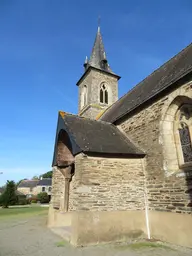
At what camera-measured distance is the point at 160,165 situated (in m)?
6.86

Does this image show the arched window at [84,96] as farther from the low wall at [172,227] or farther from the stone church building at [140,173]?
the low wall at [172,227]

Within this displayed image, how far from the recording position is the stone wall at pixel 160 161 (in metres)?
5.88

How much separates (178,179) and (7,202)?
30.7 meters

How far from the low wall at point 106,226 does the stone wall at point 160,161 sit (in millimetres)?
931

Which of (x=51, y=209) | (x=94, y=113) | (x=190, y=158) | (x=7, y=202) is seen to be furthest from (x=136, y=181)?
(x=7, y=202)

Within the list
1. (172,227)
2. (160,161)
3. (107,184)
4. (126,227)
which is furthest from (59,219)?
(160,161)

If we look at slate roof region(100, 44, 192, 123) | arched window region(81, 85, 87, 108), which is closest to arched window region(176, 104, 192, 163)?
slate roof region(100, 44, 192, 123)

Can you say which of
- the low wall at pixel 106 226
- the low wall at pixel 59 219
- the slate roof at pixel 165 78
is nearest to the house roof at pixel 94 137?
the slate roof at pixel 165 78

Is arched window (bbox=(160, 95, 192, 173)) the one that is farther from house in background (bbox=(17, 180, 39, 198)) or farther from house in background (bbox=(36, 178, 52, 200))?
house in background (bbox=(17, 180, 39, 198))

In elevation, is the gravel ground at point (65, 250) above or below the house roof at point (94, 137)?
below

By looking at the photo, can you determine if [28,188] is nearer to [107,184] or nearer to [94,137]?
[94,137]

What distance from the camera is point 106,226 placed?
246 inches

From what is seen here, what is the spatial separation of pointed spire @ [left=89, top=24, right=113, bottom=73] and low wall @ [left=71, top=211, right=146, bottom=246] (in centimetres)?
1680

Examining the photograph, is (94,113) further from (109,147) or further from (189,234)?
(189,234)
